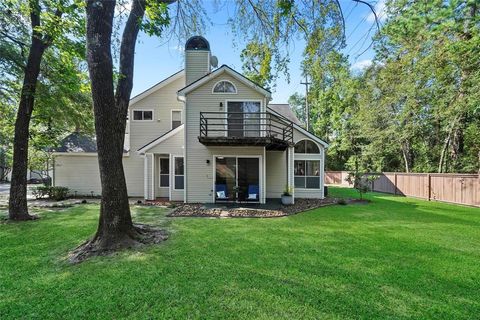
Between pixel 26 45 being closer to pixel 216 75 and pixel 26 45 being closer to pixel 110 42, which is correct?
pixel 110 42

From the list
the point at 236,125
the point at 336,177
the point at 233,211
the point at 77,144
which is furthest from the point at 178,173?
the point at 336,177

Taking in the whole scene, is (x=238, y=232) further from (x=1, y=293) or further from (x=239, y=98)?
(x=239, y=98)

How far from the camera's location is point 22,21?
9.20 meters

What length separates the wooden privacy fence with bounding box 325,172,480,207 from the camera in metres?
11.5

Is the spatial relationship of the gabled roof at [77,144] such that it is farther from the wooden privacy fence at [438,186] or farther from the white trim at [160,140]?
the wooden privacy fence at [438,186]

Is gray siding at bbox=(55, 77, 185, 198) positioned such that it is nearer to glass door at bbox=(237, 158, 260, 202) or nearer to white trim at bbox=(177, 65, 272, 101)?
white trim at bbox=(177, 65, 272, 101)

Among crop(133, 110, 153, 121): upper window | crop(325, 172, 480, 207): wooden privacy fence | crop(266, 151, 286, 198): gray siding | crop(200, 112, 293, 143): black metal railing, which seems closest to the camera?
crop(325, 172, 480, 207): wooden privacy fence

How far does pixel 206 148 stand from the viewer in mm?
11867

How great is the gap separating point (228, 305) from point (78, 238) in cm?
512

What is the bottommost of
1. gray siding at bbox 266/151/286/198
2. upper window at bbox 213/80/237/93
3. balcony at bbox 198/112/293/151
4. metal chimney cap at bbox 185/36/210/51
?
gray siding at bbox 266/151/286/198

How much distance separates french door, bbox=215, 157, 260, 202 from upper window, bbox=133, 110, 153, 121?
6.08m

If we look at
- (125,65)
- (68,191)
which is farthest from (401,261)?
(68,191)

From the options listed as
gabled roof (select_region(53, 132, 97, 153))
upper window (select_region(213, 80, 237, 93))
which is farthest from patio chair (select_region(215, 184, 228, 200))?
gabled roof (select_region(53, 132, 97, 153))

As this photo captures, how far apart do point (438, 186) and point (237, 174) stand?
37.3 feet
